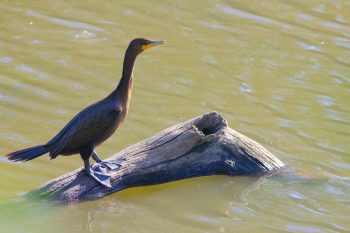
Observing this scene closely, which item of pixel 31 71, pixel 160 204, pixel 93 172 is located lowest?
pixel 160 204

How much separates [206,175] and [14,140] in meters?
2.17

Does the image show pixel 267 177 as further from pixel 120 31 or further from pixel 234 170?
pixel 120 31

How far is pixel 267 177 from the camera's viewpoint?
331 inches

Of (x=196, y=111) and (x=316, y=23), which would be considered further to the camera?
Answer: (x=316, y=23)

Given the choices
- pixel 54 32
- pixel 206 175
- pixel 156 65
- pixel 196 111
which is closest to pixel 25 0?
pixel 54 32

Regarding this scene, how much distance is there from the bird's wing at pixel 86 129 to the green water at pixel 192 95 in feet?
1.79

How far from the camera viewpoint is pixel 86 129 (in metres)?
7.42

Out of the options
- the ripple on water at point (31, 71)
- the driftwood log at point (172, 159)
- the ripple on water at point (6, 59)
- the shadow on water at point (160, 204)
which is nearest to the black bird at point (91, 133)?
the driftwood log at point (172, 159)

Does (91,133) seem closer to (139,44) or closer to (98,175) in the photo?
(98,175)

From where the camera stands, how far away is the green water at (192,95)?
305 inches

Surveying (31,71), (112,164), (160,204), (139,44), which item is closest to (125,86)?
(139,44)

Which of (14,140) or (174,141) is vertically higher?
(174,141)

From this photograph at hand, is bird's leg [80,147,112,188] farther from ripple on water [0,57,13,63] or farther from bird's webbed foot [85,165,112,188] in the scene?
ripple on water [0,57,13,63]

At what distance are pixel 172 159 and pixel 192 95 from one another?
3.01 metres
